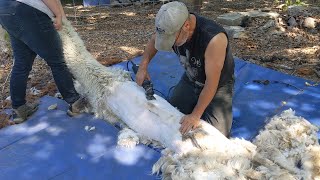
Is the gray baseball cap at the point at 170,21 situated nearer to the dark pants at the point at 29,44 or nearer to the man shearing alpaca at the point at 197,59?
the man shearing alpaca at the point at 197,59

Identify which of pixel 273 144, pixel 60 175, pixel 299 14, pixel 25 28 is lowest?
pixel 60 175

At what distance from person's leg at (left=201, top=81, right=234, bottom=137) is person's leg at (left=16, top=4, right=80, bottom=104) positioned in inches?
49.2

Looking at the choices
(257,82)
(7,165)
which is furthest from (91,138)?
(257,82)

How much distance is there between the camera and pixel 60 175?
263 centimetres

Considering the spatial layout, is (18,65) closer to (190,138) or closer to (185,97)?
(185,97)

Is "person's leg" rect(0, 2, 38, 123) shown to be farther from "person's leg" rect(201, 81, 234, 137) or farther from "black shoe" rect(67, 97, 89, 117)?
"person's leg" rect(201, 81, 234, 137)

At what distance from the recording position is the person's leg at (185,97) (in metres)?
3.09

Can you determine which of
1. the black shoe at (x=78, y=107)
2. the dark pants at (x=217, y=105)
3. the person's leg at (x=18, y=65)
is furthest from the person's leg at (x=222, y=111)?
the person's leg at (x=18, y=65)

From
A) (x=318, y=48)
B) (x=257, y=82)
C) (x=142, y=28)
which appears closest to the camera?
(x=257, y=82)

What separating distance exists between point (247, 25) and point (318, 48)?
4.59ft

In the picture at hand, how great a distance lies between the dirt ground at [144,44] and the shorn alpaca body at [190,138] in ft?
2.42

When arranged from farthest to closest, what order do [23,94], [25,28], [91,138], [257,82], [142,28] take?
1. [142,28]
2. [257,82]
3. [23,94]
4. [91,138]
5. [25,28]

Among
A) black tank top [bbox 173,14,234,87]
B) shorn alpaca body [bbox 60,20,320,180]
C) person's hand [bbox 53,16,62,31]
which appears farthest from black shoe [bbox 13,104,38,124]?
black tank top [bbox 173,14,234,87]

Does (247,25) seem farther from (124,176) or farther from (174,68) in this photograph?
(124,176)
